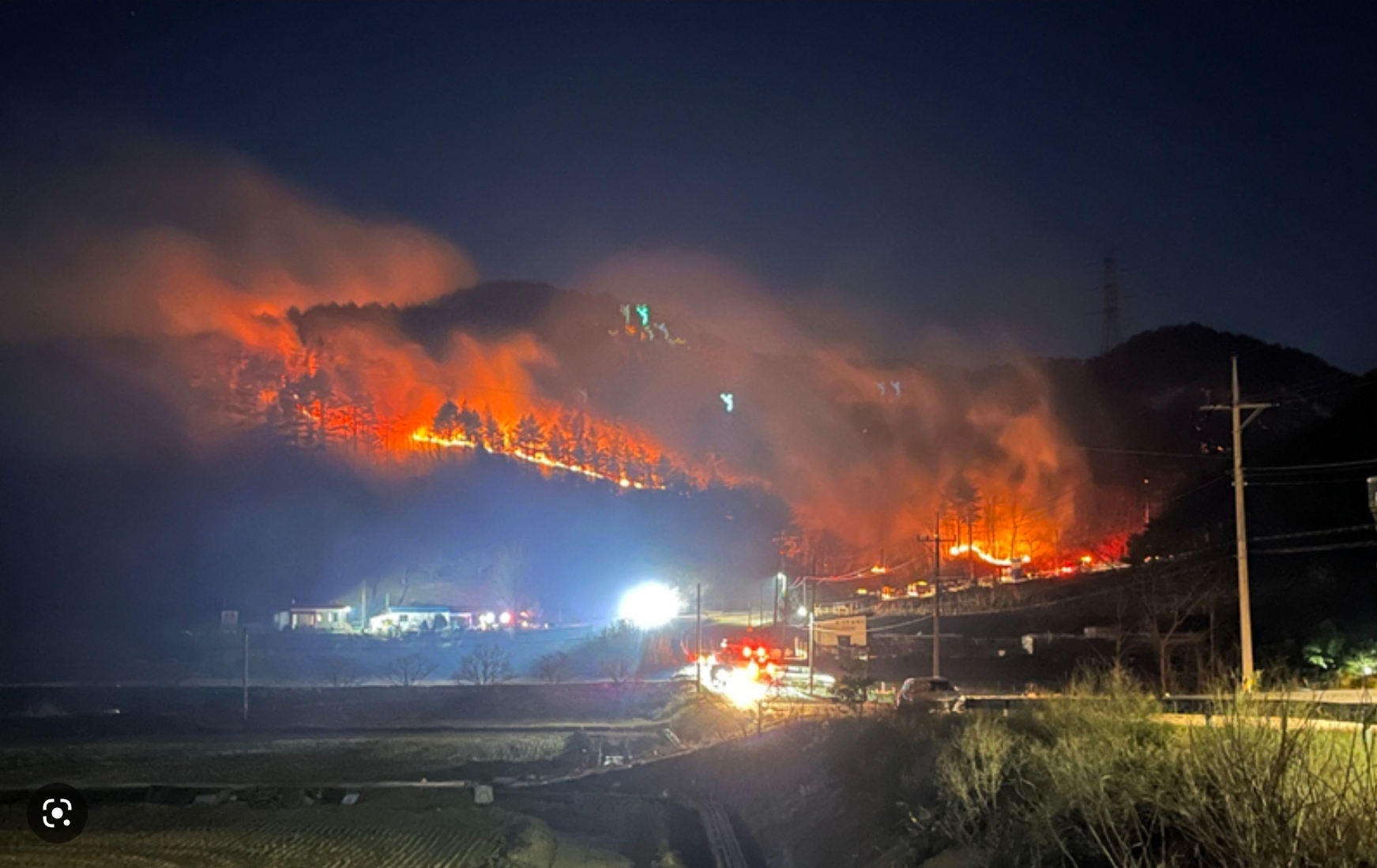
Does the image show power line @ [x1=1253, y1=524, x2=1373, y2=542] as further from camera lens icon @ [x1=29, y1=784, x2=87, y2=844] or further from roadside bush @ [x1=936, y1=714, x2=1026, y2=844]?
camera lens icon @ [x1=29, y1=784, x2=87, y2=844]

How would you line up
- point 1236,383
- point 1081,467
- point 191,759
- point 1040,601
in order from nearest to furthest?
1. point 1236,383
2. point 191,759
3. point 1040,601
4. point 1081,467

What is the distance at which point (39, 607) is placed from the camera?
327 feet

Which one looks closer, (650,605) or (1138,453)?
(650,605)

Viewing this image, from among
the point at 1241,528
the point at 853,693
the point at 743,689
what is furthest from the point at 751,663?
the point at 1241,528

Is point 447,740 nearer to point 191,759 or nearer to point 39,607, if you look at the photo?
point 191,759

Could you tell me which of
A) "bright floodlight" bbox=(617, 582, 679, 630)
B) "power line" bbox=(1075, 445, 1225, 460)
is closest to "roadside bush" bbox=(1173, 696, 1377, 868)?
"power line" bbox=(1075, 445, 1225, 460)

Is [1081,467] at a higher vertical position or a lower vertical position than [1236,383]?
higher

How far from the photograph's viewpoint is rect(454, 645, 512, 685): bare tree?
66500 mm

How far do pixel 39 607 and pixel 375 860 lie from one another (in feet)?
298

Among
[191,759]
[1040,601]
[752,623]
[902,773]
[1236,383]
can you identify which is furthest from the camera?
[752,623]

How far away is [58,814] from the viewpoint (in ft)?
90.4

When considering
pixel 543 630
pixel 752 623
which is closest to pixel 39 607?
pixel 543 630

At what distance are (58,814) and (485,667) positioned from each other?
38.6m

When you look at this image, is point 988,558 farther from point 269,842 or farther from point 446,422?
point 269,842
